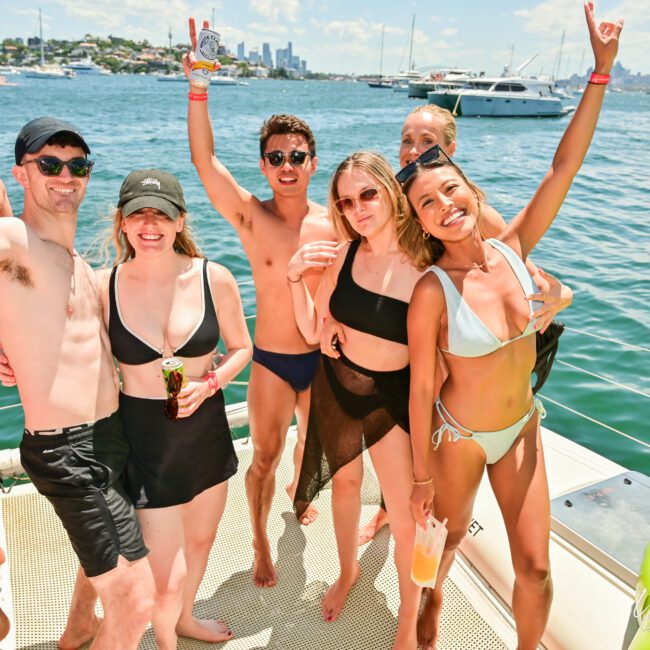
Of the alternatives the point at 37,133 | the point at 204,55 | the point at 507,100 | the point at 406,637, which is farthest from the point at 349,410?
the point at 507,100

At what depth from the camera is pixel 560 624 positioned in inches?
98.0

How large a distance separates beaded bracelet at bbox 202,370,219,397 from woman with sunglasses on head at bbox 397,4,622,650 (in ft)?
2.67

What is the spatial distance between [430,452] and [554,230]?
10273mm

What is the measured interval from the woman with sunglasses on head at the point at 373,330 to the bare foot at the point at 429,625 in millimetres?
168

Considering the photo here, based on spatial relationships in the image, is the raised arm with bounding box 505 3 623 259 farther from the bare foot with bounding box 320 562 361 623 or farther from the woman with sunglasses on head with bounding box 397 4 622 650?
the bare foot with bounding box 320 562 361 623

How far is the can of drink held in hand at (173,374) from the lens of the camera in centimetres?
206

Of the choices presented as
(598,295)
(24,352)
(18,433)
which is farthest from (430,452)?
(598,295)

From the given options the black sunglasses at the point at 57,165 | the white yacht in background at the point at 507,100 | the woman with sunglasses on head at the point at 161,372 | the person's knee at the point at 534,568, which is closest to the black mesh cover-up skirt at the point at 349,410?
the woman with sunglasses on head at the point at 161,372

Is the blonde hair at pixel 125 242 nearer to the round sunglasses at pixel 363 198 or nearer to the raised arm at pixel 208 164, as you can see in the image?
the raised arm at pixel 208 164

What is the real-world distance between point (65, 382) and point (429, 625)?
77.2 inches

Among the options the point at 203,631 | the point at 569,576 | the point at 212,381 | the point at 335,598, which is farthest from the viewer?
the point at 335,598

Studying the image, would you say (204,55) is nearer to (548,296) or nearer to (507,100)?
(548,296)

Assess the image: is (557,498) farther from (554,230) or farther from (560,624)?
(554,230)

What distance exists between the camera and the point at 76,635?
8.21 ft
